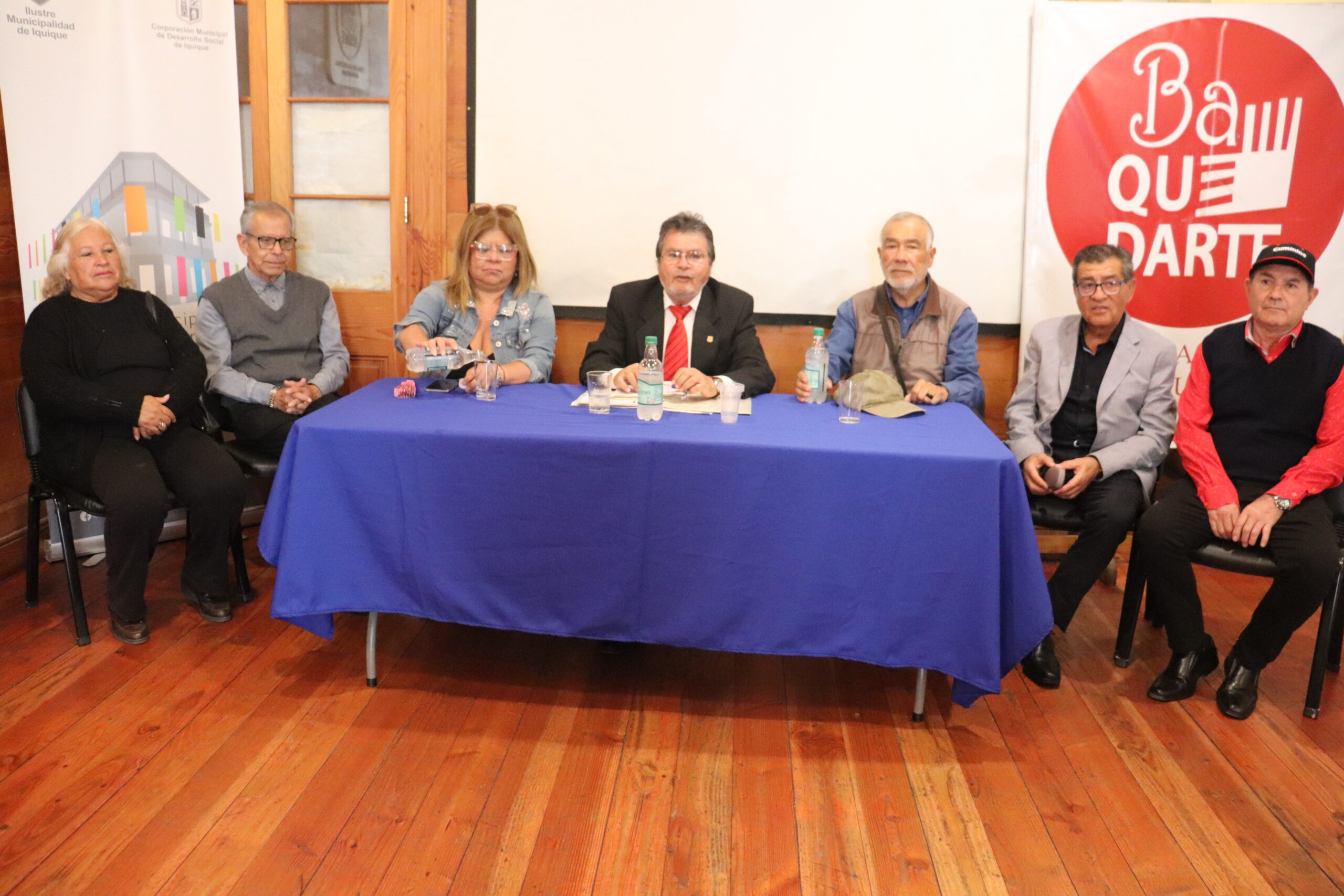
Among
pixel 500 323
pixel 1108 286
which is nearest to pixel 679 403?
pixel 500 323

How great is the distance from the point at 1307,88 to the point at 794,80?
176cm

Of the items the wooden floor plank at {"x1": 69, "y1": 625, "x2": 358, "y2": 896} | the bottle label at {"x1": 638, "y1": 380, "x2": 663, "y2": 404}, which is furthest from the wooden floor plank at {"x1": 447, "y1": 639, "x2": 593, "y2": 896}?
the bottle label at {"x1": 638, "y1": 380, "x2": 663, "y2": 404}

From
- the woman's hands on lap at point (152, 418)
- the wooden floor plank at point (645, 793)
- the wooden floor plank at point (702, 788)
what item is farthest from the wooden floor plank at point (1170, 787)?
the woman's hands on lap at point (152, 418)

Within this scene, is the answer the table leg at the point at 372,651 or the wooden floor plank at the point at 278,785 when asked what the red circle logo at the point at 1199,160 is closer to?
the table leg at the point at 372,651

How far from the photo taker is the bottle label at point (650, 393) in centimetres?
245

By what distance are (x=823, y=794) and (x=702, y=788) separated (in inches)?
10.4

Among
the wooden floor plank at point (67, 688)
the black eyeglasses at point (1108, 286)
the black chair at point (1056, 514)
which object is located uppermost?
the black eyeglasses at point (1108, 286)

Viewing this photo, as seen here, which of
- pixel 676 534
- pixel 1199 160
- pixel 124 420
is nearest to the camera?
pixel 676 534

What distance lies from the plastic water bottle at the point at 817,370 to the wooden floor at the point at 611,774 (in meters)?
0.77

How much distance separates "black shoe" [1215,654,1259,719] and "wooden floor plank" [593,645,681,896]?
1.43 meters

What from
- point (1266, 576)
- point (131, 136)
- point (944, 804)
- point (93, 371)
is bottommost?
point (944, 804)

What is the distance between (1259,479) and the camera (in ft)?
8.97

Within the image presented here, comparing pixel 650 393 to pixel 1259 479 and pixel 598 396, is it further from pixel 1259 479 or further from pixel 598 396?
pixel 1259 479

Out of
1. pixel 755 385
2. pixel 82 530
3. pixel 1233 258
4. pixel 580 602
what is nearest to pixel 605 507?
pixel 580 602
